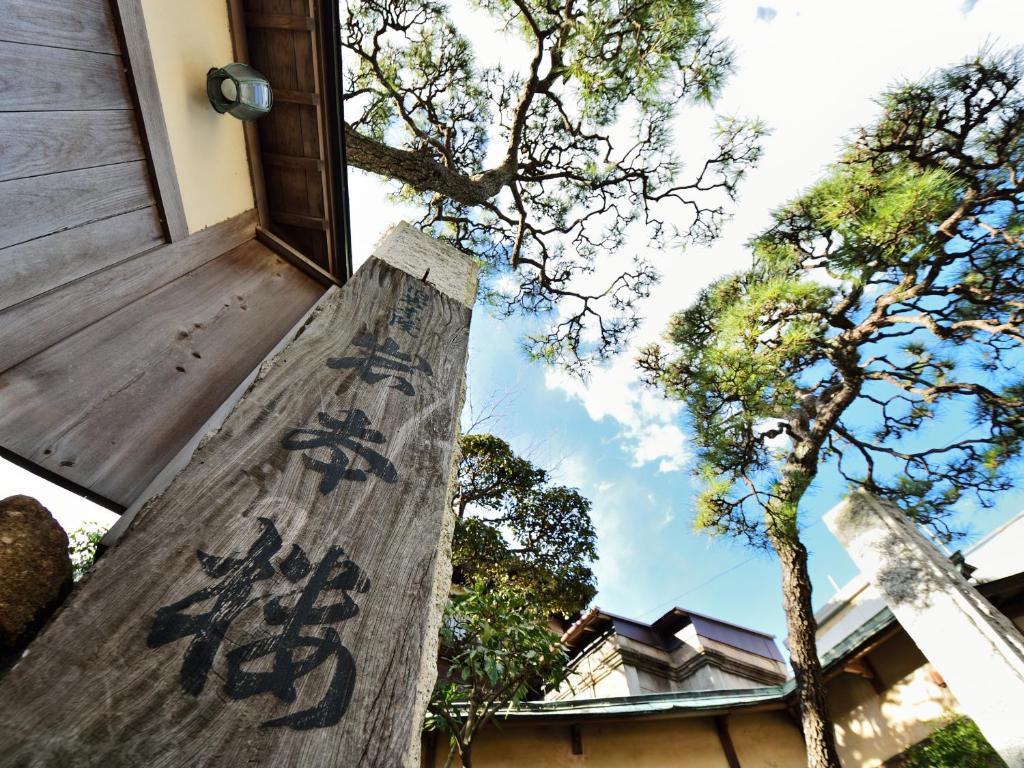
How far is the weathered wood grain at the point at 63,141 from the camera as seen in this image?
44.2 inches

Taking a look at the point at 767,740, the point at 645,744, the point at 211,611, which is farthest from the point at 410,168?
the point at 767,740

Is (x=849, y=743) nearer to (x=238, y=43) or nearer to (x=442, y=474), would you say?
(x=442, y=474)

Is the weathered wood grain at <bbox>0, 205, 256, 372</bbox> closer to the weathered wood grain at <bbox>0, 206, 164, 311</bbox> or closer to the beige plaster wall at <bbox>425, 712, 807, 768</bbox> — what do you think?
the weathered wood grain at <bbox>0, 206, 164, 311</bbox>

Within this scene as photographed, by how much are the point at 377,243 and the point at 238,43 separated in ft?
3.14

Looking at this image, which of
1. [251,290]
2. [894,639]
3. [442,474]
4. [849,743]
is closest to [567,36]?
[251,290]

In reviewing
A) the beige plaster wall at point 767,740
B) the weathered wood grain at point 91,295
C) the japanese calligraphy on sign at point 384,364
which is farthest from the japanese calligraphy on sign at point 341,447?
the beige plaster wall at point 767,740

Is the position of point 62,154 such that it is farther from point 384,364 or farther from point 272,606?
point 272,606

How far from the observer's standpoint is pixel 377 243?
2115 millimetres

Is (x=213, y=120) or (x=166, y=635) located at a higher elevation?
(x=213, y=120)

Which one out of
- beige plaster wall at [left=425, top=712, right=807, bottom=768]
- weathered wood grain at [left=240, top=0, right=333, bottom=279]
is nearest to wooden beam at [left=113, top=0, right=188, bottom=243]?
weathered wood grain at [left=240, top=0, right=333, bottom=279]

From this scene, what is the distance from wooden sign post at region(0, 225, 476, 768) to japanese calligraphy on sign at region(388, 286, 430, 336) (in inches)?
13.5

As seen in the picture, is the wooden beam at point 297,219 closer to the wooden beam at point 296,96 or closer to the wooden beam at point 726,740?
the wooden beam at point 296,96

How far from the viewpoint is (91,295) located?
135 centimetres

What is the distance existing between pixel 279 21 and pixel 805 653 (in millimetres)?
6305
